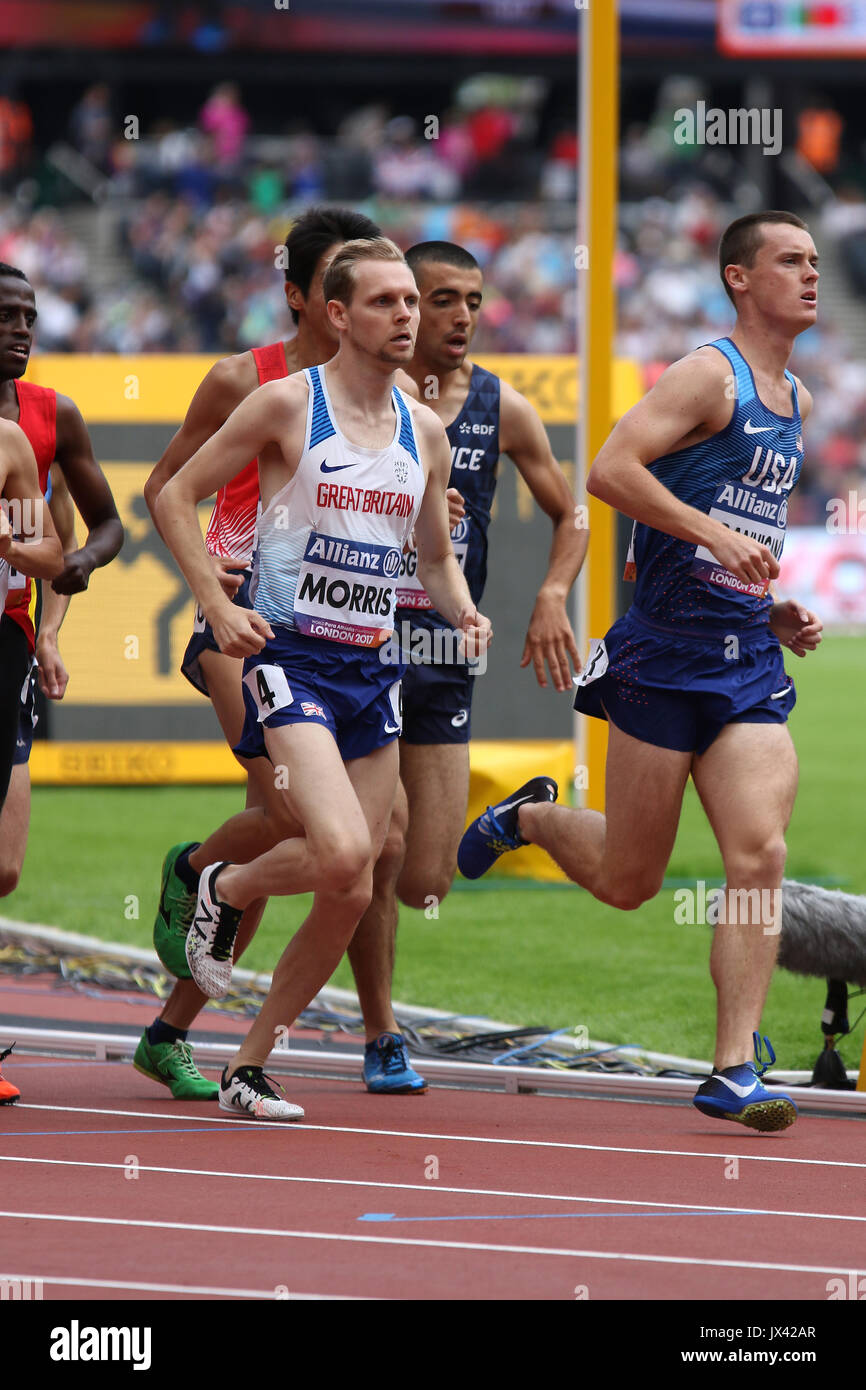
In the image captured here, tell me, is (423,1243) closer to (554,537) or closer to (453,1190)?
(453,1190)

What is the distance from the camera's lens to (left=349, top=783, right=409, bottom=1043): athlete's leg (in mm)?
6613

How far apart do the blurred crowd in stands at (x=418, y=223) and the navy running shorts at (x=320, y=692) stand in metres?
22.1

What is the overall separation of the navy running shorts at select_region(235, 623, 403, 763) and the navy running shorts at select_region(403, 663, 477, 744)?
2.91 feet

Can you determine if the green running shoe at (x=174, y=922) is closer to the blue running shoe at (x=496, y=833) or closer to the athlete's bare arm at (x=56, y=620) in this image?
the athlete's bare arm at (x=56, y=620)

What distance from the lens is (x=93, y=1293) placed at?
3.96 m

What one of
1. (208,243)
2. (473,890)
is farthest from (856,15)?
(473,890)

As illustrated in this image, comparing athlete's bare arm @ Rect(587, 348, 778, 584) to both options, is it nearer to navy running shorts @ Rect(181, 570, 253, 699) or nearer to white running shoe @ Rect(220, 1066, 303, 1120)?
navy running shorts @ Rect(181, 570, 253, 699)

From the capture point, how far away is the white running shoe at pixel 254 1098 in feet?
19.4

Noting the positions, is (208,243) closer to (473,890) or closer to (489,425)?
(473,890)

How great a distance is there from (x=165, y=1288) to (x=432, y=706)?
10.2 feet

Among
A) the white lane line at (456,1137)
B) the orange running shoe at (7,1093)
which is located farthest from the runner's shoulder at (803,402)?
the orange running shoe at (7,1093)

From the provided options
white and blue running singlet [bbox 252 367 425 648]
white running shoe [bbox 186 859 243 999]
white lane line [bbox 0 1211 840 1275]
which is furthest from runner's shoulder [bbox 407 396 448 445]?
white lane line [bbox 0 1211 840 1275]

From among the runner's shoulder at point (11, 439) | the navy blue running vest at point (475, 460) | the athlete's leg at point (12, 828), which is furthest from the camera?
the navy blue running vest at point (475, 460)

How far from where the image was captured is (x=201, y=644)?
636 centimetres
